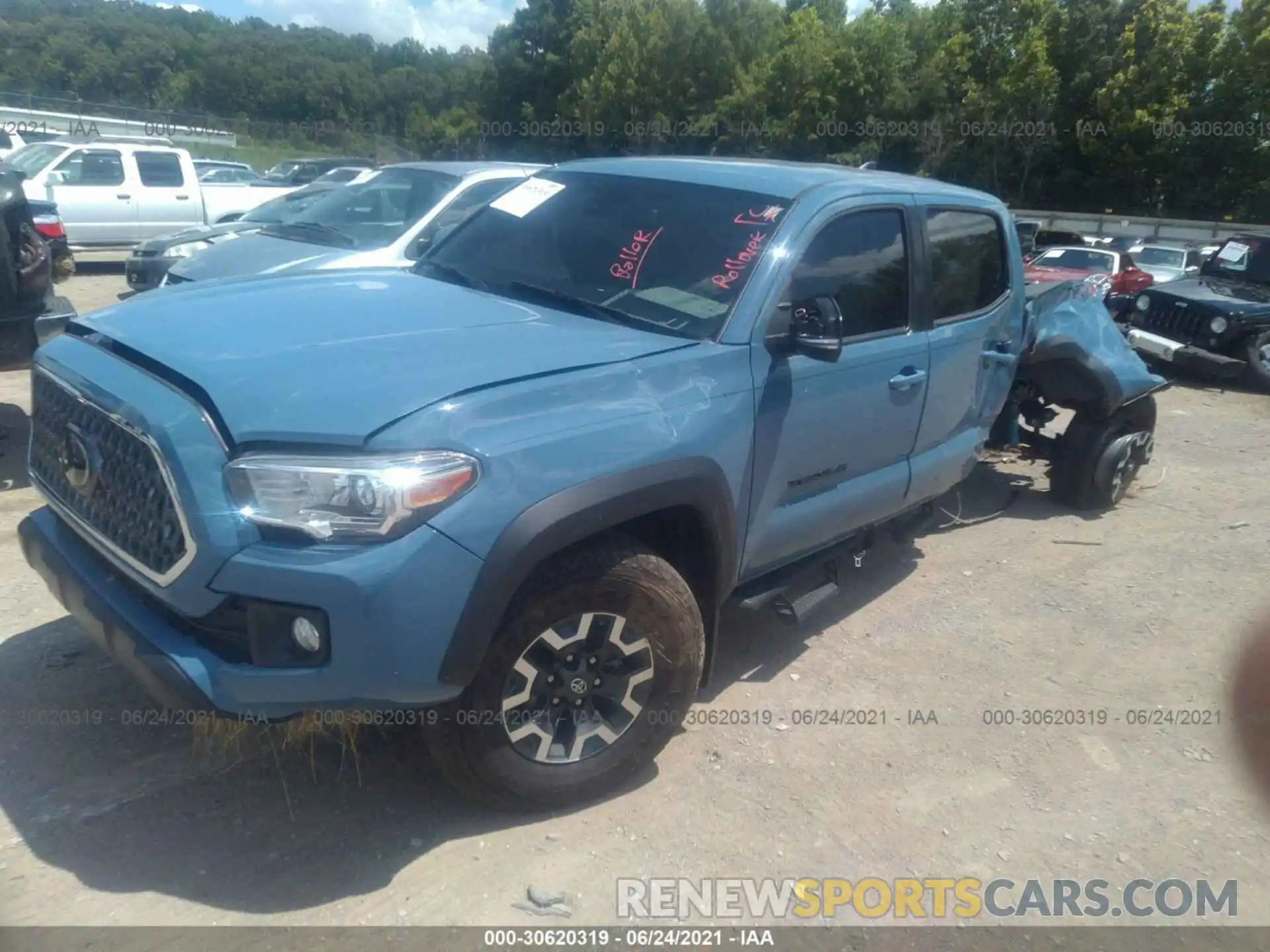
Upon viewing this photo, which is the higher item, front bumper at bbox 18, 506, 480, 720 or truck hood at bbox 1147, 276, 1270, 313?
front bumper at bbox 18, 506, 480, 720

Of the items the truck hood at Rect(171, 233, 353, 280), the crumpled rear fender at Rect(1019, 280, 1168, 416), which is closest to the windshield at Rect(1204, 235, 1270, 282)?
the crumpled rear fender at Rect(1019, 280, 1168, 416)

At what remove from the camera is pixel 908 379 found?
4371mm

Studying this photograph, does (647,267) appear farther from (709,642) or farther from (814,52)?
(814,52)

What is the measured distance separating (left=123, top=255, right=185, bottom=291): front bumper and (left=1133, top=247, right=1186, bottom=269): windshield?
1877 centimetres

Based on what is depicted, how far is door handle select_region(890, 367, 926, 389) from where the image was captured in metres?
4.31

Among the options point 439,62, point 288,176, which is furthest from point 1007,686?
point 439,62

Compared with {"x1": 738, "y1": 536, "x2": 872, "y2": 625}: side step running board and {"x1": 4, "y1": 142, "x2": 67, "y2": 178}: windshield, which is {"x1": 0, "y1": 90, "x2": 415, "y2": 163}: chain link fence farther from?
{"x1": 738, "y1": 536, "x2": 872, "y2": 625}: side step running board

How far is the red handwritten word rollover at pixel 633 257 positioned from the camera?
3.94 metres

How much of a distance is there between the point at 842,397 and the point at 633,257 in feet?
3.15

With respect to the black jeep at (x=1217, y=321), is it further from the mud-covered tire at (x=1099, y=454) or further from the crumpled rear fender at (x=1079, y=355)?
the crumpled rear fender at (x=1079, y=355)

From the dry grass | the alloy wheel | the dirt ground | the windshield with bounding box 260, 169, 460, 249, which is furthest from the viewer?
the windshield with bounding box 260, 169, 460, 249

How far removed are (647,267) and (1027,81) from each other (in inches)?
1595

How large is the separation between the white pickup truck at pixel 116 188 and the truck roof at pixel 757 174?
39.3 feet

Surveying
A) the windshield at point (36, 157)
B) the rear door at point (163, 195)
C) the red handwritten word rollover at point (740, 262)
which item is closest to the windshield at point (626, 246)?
the red handwritten word rollover at point (740, 262)
